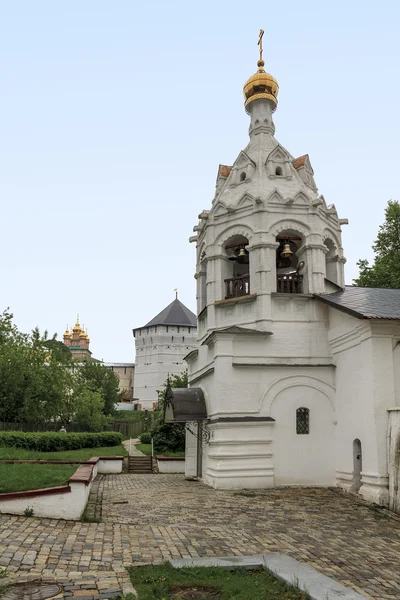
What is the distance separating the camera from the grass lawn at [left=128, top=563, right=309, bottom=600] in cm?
509

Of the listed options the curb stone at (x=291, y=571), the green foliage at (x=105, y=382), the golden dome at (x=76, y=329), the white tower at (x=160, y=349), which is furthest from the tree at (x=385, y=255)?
the golden dome at (x=76, y=329)

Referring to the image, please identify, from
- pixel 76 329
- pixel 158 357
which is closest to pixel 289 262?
pixel 158 357

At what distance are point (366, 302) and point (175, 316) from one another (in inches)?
2461

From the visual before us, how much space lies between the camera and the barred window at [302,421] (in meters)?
15.0

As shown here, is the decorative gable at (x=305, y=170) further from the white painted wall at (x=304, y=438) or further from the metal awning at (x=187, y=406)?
the metal awning at (x=187, y=406)

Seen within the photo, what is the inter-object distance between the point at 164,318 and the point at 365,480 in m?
63.6

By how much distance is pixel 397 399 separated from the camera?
12.5 metres

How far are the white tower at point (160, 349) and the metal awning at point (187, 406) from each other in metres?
54.9

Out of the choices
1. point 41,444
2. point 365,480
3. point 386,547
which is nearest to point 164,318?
point 41,444

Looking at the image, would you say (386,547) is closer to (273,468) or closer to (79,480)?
(79,480)

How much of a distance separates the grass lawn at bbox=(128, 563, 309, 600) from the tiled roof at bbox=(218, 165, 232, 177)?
48.6ft

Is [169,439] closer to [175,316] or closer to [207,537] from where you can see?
[207,537]

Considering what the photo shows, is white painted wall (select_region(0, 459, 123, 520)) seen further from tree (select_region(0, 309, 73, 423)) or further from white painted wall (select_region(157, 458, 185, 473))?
tree (select_region(0, 309, 73, 423))

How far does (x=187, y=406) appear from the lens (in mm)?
16281
